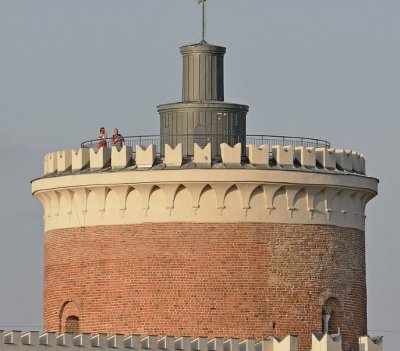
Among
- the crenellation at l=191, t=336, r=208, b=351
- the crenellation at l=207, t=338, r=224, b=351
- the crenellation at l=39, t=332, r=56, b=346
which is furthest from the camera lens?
the crenellation at l=207, t=338, r=224, b=351

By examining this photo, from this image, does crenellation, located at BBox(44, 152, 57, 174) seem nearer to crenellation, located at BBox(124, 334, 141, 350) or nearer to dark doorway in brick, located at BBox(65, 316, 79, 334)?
dark doorway in brick, located at BBox(65, 316, 79, 334)

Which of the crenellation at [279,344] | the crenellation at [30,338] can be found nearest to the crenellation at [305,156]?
the crenellation at [279,344]

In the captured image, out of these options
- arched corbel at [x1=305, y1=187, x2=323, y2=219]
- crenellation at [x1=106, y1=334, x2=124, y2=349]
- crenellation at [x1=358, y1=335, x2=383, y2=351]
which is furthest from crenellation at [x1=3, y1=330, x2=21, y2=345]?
crenellation at [x1=358, y1=335, x2=383, y2=351]

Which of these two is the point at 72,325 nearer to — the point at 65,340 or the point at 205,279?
the point at 205,279

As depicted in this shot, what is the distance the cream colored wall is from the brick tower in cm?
3

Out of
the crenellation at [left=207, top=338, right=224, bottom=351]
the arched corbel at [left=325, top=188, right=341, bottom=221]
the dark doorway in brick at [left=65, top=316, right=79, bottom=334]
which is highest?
the arched corbel at [left=325, top=188, right=341, bottom=221]

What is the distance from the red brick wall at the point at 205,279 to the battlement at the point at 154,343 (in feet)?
2.47

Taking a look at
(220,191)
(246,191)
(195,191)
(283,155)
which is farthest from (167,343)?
(283,155)

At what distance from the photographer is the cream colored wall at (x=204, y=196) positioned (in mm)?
75250

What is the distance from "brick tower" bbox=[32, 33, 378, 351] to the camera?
247 ft

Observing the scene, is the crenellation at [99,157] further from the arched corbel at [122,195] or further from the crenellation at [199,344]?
the crenellation at [199,344]

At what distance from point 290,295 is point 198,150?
4493 mm

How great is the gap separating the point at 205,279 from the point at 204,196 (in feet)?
6.99

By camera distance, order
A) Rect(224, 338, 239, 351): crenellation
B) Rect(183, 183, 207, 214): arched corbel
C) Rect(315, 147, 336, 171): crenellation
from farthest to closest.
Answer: Rect(315, 147, 336, 171): crenellation
Rect(183, 183, 207, 214): arched corbel
Rect(224, 338, 239, 351): crenellation
